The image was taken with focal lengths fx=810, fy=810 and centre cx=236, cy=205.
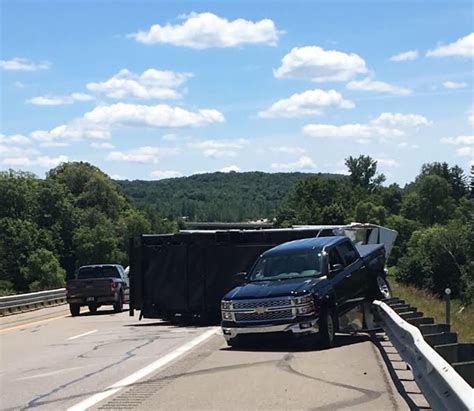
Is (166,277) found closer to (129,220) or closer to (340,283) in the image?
(340,283)

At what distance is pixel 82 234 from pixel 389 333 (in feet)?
349

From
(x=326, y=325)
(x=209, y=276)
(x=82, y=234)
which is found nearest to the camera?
(x=326, y=325)

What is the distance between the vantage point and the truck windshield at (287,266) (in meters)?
15.0

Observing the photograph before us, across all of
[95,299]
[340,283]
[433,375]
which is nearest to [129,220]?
[95,299]

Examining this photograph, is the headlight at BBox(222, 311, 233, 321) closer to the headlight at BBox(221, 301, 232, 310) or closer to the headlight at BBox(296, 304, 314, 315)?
the headlight at BBox(221, 301, 232, 310)

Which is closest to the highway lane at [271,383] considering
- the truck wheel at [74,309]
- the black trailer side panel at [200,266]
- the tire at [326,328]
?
the tire at [326,328]

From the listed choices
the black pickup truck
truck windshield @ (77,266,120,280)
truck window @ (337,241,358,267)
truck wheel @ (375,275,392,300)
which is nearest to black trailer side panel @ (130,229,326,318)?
truck wheel @ (375,275,392,300)

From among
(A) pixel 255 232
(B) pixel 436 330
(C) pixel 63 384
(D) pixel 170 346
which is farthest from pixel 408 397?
(A) pixel 255 232

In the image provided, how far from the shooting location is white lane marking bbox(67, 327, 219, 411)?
31.3ft

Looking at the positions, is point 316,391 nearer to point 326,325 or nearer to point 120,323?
point 326,325

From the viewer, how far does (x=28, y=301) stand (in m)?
35.4

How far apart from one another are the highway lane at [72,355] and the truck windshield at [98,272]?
527 cm

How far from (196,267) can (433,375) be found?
531 inches

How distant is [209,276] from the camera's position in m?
20.6
